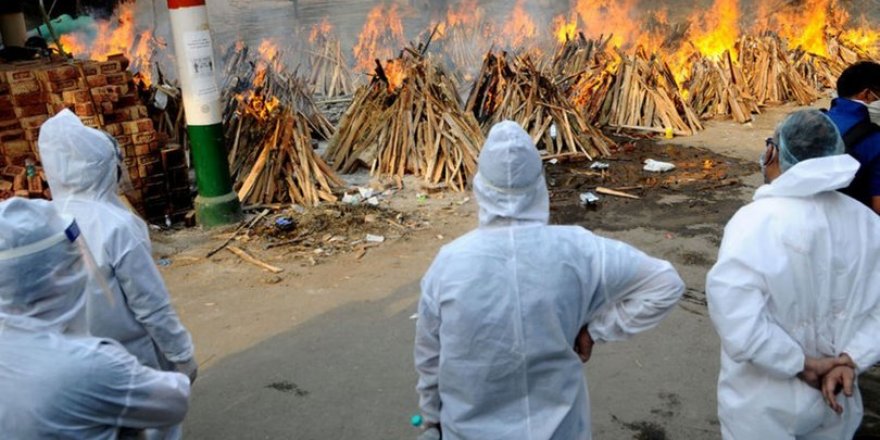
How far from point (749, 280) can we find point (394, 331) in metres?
3.20

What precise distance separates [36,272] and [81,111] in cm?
568

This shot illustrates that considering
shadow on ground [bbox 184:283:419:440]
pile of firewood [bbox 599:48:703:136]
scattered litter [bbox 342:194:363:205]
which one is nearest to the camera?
shadow on ground [bbox 184:283:419:440]

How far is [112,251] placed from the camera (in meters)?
3.17

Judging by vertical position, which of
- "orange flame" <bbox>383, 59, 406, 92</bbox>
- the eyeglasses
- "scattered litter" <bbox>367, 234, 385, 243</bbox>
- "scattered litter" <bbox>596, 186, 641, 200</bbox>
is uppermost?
the eyeglasses

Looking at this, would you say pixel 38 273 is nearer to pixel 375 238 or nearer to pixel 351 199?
pixel 375 238

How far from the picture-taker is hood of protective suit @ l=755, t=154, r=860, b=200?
249 centimetres

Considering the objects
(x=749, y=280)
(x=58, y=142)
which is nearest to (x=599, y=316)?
(x=749, y=280)

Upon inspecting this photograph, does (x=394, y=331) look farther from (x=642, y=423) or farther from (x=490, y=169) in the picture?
(x=490, y=169)

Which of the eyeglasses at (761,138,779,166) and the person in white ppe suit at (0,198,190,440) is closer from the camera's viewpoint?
the person in white ppe suit at (0,198,190,440)

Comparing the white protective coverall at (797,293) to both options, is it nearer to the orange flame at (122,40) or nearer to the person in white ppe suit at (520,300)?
the person in white ppe suit at (520,300)

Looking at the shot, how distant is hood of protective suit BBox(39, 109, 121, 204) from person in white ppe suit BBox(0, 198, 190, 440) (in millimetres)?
1226

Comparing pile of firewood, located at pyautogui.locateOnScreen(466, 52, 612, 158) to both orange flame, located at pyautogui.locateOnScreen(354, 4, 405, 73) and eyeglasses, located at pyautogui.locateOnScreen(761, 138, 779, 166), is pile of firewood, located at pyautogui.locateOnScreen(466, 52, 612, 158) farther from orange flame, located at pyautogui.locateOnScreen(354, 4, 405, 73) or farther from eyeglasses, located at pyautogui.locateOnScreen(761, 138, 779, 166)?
eyeglasses, located at pyautogui.locateOnScreen(761, 138, 779, 166)

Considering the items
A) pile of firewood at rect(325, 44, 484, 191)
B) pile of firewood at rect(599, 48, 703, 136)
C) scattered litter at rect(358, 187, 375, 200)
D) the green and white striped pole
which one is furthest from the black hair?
pile of firewood at rect(599, 48, 703, 136)

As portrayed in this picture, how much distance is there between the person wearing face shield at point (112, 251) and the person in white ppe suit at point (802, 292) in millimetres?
2480
